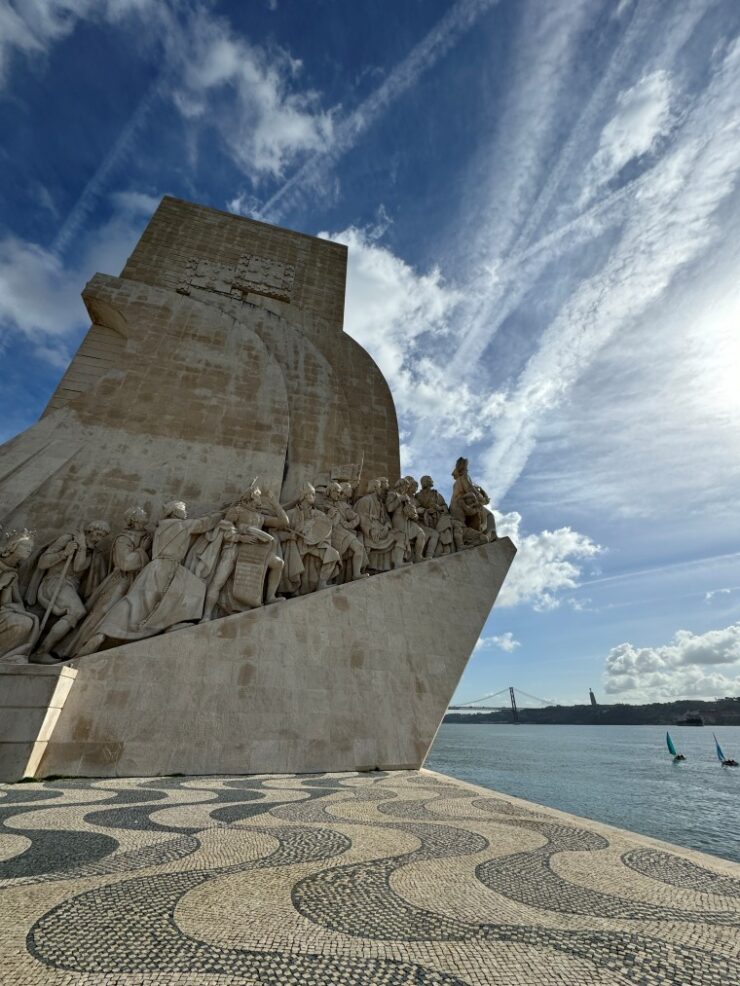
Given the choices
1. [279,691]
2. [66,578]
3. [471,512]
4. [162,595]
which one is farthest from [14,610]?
[471,512]

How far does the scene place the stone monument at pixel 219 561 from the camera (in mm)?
4543

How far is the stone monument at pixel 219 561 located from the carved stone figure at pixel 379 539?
0.08 feet

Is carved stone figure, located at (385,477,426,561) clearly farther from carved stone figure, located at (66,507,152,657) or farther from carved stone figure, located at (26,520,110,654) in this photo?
carved stone figure, located at (26,520,110,654)

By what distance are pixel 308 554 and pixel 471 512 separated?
10.0 feet

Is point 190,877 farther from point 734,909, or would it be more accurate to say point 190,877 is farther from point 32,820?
point 734,909

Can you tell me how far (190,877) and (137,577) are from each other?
4338 millimetres

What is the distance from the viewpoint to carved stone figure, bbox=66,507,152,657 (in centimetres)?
504

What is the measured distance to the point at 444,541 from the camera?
7.39m

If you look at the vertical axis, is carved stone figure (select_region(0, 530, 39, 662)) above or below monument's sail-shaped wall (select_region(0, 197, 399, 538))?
below

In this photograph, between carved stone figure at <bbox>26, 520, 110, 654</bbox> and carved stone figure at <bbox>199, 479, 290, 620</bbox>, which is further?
carved stone figure at <bbox>199, 479, 290, 620</bbox>

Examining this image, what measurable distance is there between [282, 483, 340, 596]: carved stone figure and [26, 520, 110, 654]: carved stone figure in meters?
2.31

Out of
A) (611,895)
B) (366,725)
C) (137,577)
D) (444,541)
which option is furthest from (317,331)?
(611,895)

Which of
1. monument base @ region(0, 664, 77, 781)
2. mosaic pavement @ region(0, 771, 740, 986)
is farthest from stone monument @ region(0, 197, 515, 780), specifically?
mosaic pavement @ region(0, 771, 740, 986)

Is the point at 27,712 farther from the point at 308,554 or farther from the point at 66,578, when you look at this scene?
the point at 308,554
